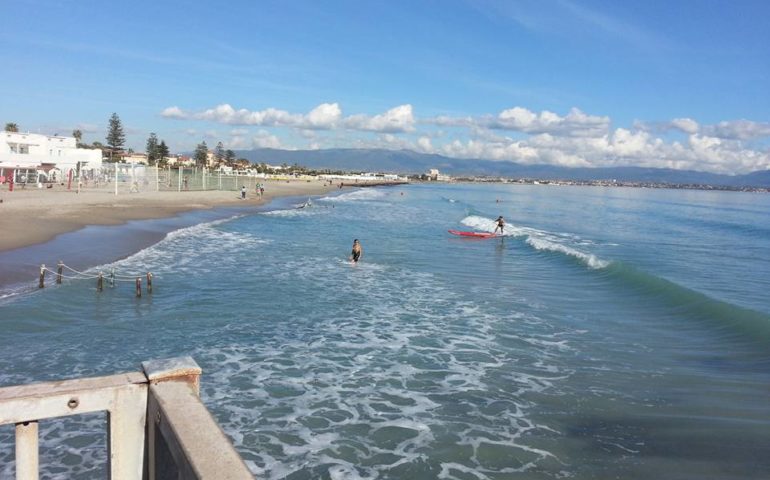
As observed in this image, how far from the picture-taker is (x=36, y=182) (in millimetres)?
55938

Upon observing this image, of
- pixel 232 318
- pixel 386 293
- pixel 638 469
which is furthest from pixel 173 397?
pixel 386 293

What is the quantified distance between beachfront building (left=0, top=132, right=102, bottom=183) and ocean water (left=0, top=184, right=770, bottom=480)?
4135 centimetres

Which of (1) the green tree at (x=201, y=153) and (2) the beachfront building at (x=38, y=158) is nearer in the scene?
(2) the beachfront building at (x=38, y=158)

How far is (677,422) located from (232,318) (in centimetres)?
1029

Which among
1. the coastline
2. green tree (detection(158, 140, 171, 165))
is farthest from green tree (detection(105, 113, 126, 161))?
the coastline

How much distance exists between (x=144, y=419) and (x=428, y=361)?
924cm

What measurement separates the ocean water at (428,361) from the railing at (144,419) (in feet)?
14.6

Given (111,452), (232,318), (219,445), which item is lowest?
(232,318)

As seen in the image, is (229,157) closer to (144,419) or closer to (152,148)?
(152,148)

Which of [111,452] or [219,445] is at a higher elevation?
[219,445]

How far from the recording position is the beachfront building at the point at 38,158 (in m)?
55.9

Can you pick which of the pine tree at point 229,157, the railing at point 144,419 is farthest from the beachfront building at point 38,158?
the pine tree at point 229,157

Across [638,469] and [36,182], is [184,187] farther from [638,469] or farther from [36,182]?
[638,469]

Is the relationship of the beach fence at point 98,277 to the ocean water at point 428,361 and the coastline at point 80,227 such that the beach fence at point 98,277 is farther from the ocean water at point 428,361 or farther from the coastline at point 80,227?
the coastline at point 80,227
